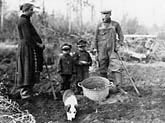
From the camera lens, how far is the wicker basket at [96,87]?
174 inches

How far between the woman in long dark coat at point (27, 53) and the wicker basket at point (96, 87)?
1038 millimetres

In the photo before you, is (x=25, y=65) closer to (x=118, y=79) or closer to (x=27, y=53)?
(x=27, y=53)

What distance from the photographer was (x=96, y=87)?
4930 mm

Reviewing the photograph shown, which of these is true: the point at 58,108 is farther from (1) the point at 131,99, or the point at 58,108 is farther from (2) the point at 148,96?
(2) the point at 148,96

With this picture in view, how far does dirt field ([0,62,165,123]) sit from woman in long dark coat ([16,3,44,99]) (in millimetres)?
372

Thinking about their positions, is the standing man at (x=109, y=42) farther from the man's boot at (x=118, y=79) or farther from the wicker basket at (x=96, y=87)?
the wicker basket at (x=96, y=87)

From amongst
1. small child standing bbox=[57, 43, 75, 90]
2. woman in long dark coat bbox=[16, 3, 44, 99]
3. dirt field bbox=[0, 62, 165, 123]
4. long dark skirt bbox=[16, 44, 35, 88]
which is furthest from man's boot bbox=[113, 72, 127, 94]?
long dark skirt bbox=[16, 44, 35, 88]

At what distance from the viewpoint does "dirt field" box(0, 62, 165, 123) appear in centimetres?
372

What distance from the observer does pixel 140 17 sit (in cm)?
1867

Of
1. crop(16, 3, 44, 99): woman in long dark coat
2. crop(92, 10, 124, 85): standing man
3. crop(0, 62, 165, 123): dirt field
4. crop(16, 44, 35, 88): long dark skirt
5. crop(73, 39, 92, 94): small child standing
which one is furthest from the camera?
crop(92, 10, 124, 85): standing man

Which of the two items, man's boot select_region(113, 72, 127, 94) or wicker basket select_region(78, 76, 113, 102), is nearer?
wicker basket select_region(78, 76, 113, 102)

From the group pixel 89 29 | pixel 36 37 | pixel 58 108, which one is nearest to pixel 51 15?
pixel 89 29

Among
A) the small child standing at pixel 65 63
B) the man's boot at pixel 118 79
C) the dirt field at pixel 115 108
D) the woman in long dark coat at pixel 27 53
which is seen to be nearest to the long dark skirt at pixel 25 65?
the woman in long dark coat at pixel 27 53

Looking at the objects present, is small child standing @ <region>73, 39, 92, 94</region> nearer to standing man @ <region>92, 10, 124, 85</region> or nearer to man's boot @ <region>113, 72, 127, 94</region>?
standing man @ <region>92, 10, 124, 85</region>
